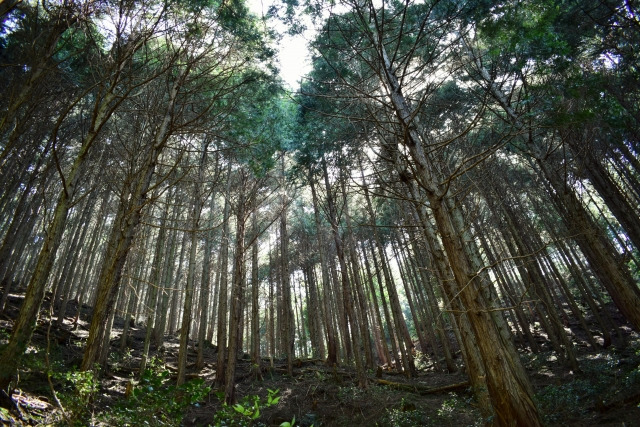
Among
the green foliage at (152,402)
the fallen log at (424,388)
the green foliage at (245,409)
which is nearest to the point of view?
the green foliage at (245,409)

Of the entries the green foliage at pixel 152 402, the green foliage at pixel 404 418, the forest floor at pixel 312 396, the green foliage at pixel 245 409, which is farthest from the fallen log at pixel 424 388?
the green foliage at pixel 152 402

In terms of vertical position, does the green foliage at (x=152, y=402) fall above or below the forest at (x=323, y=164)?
below

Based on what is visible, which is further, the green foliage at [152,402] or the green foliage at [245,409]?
the green foliage at [152,402]

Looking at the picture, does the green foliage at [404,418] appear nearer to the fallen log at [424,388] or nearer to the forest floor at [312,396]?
the forest floor at [312,396]

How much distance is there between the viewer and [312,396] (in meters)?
8.01

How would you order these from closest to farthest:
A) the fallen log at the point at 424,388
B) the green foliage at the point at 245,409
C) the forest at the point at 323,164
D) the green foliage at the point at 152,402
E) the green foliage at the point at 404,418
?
the green foliage at the point at 245,409 → the green foliage at the point at 152,402 → the forest at the point at 323,164 → the green foliage at the point at 404,418 → the fallen log at the point at 424,388

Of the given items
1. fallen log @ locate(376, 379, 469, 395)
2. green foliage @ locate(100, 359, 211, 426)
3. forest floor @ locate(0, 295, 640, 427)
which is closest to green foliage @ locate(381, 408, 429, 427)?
forest floor @ locate(0, 295, 640, 427)

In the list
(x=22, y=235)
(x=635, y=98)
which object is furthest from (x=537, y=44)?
(x=22, y=235)

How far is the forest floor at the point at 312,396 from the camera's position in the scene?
9.95 feet

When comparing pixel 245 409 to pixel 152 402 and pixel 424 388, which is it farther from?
pixel 424 388

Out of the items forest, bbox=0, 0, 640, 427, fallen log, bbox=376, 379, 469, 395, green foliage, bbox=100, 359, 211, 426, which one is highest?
forest, bbox=0, 0, 640, 427

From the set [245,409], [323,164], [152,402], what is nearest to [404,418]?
[152,402]

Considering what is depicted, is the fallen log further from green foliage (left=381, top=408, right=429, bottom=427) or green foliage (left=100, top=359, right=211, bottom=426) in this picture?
green foliage (left=100, top=359, right=211, bottom=426)

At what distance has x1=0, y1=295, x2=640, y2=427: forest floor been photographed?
119 inches
